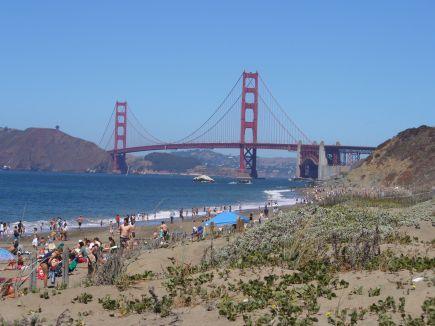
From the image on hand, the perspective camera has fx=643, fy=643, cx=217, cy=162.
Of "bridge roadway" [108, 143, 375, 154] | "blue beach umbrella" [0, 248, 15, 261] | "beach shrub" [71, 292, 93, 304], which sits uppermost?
"bridge roadway" [108, 143, 375, 154]

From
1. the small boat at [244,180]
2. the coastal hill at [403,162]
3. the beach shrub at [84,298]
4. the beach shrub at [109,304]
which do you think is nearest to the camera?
the beach shrub at [109,304]

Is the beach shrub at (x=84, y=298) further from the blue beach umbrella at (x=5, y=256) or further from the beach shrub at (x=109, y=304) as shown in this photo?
the blue beach umbrella at (x=5, y=256)

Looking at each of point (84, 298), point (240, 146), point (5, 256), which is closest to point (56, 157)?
point (240, 146)

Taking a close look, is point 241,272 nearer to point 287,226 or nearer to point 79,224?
point 287,226

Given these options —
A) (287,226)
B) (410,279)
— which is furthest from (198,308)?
(287,226)

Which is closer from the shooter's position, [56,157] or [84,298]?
[84,298]

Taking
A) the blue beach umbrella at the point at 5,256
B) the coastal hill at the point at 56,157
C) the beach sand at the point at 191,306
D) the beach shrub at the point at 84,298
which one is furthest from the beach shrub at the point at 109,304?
the coastal hill at the point at 56,157

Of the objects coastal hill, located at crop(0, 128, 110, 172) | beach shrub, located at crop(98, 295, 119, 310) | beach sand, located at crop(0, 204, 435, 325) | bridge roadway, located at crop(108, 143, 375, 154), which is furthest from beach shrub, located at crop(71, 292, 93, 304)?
Result: coastal hill, located at crop(0, 128, 110, 172)

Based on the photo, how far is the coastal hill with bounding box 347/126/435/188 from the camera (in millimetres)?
53781

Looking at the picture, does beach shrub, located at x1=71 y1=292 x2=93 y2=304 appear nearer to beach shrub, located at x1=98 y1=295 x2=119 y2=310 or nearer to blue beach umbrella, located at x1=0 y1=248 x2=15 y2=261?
beach shrub, located at x1=98 y1=295 x2=119 y2=310

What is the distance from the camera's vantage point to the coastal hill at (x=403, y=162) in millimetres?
53781

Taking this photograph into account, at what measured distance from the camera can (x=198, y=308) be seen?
7.42 meters

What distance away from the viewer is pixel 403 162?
2325 inches

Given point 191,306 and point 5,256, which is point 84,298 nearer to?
point 191,306
